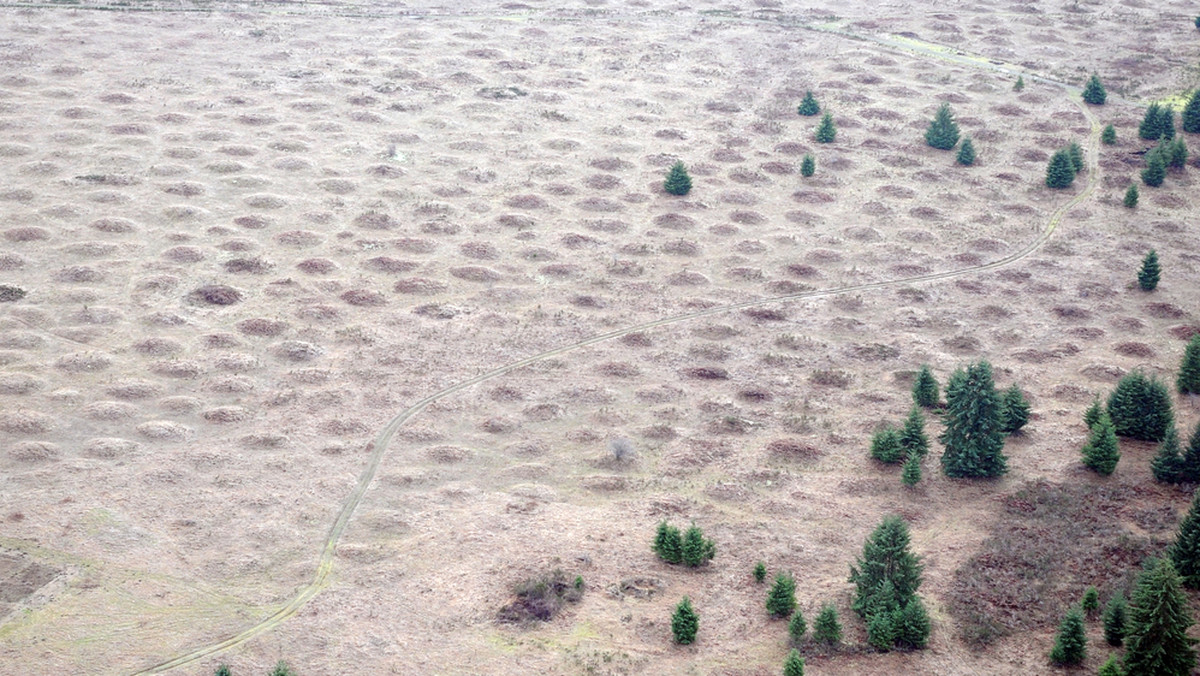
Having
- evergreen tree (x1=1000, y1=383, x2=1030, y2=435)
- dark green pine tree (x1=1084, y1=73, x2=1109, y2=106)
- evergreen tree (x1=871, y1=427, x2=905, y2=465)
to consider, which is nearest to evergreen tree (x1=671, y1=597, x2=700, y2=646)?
evergreen tree (x1=871, y1=427, x2=905, y2=465)

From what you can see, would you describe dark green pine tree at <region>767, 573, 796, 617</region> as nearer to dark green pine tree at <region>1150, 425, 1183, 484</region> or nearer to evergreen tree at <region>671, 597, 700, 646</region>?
evergreen tree at <region>671, 597, 700, 646</region>

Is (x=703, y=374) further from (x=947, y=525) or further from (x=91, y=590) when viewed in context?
(x=91, y=590)

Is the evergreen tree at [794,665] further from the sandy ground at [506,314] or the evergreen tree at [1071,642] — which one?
the evergreen tree at [1071,642]

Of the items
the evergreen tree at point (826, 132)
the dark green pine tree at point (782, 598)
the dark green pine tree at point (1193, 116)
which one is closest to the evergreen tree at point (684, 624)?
the dark green pine tree at point (782, 598)

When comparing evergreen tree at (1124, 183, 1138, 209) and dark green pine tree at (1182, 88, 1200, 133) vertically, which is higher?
dark green pine tree at (1182, 88, 1200, 133)

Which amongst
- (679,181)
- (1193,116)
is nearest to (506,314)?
(679,181)

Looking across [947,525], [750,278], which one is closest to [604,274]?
[750,278]

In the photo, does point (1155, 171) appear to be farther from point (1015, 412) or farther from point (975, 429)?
point (975, 429)
